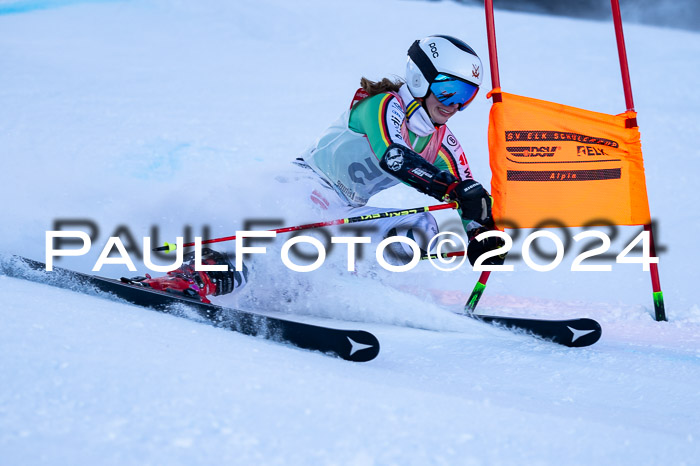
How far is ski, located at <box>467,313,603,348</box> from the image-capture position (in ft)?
7.43

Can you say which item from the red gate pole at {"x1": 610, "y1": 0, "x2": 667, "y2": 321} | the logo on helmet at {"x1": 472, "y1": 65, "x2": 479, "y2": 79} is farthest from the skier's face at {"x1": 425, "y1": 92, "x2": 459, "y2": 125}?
the red gate pole at {"x1": 610, "y1": 0, "x2": 667, "y2": 321}

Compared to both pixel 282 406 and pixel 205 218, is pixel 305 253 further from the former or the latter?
pixel 282 406

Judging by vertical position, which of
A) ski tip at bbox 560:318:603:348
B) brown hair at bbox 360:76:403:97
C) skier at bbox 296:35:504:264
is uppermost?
brown hair at bbox 360:76:403:97

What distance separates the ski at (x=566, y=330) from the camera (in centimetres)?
226

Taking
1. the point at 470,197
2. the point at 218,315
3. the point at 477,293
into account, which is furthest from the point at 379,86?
the point at 218,315

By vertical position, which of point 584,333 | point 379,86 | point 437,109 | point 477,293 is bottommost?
point 584,333

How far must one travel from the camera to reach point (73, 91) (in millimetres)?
5391

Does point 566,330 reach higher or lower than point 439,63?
lower

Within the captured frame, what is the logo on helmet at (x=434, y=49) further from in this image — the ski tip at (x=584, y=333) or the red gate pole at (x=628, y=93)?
the ski tip at (x=584, y=333)

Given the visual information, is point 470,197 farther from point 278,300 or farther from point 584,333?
point 278,300

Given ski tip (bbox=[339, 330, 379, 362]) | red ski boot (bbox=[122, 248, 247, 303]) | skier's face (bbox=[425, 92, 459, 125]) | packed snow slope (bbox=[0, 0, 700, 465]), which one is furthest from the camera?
skier's face (bbox=[425, 92, 459, 125])

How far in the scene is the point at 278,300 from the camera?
2629 millimetres

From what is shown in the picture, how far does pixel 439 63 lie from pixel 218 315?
3.96ft

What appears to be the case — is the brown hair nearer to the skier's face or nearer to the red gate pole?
the skier's face
